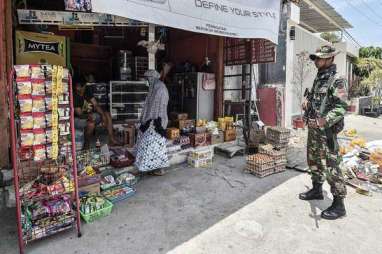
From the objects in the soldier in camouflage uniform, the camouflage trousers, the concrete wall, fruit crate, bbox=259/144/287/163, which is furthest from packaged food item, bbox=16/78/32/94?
the concrete wall

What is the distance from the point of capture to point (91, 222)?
10.5ft

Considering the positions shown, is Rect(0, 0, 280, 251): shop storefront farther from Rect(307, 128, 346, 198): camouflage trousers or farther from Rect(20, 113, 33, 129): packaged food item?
Rect(307, 128, 346, 198): camouflage trousers

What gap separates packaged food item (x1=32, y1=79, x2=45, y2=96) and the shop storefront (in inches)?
0.5

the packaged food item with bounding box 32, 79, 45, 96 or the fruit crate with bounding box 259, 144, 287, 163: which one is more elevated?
the packaged food item with bounding box 32, 79, 45, 96

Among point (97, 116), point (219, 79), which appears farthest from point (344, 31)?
point (97, 116)

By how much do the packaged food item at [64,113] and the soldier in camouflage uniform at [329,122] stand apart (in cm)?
285

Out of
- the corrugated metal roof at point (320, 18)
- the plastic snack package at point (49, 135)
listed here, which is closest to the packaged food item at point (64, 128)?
the plastic snack package at point (49, 135)

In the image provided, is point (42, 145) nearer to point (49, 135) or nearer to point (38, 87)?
point (49, 135)

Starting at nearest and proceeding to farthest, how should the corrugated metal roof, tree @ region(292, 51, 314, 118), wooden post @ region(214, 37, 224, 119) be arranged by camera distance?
wooden post @ region(214, 37, 224, 119) → tree @ region(292, 51, 314, 118) → the corrugated metal roof

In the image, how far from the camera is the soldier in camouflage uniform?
10.9 feet

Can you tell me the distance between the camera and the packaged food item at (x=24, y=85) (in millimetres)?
2488

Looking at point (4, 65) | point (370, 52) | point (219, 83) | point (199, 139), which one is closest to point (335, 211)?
point (199, 139)

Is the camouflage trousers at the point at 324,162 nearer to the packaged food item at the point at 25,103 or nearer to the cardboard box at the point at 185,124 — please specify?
the cardboard box at the point at 185,124

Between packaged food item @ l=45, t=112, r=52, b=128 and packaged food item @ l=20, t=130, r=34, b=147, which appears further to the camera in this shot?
packaged food item @ l=45, t=112, r=52, b=128
